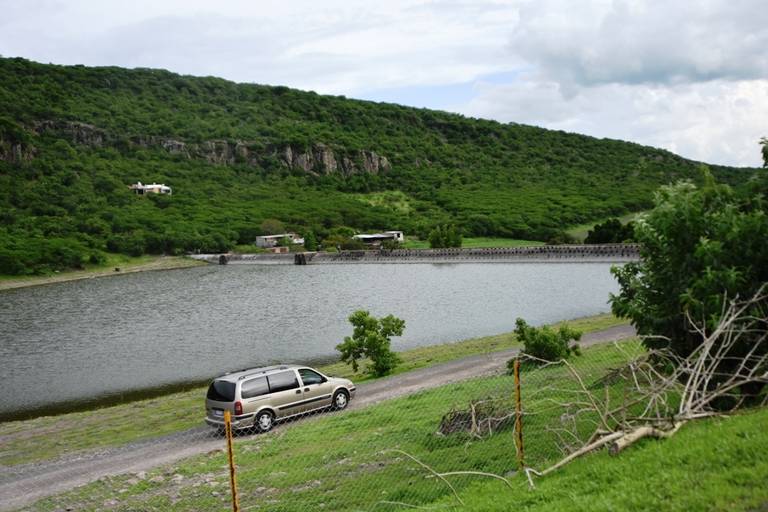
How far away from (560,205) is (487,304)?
117655 millimetres

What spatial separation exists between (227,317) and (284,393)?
1481 inches

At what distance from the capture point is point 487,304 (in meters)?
54.4

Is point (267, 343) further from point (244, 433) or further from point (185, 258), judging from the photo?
point (185, 258)

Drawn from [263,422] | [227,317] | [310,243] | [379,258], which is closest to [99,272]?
[310,243]

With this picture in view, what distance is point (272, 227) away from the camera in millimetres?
156625

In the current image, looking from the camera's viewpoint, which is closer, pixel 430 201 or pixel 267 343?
pixel 267 343

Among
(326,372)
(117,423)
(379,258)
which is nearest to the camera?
(117,423)

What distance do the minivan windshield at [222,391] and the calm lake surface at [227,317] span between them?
53.6 feet

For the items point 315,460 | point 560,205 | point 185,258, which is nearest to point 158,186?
point 185,258

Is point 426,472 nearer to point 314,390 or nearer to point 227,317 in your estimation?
point 314,390

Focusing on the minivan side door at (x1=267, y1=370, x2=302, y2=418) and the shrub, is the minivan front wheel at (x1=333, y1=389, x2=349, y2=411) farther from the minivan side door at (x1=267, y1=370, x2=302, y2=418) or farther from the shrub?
the shrub

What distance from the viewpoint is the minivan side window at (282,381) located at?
1789 cm

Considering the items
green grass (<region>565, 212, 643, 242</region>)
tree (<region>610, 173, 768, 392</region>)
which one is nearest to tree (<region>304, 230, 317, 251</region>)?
green grass (<region>565, 212, 643, 242</region>)

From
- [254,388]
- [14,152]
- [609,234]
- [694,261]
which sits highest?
[14,152]
